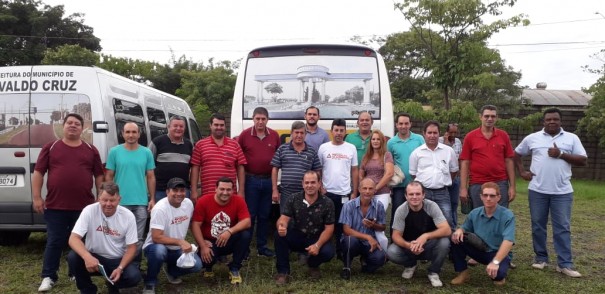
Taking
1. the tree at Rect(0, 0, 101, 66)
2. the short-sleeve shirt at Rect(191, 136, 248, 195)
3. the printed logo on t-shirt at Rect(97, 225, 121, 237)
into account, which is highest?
the tree at Rect(0, 0, 101, 66)

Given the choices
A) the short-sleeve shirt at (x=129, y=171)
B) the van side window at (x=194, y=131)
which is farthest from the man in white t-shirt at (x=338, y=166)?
the van side window at (x=194, y=131)

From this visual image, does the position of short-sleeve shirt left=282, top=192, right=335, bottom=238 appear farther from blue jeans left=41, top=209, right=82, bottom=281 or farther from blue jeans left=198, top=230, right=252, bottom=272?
blue jeans left=41, top=209, right=82, bottom=281

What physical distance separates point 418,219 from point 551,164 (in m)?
1.64

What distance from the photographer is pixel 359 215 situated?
4770 mm

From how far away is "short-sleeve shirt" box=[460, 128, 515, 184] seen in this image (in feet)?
16.5

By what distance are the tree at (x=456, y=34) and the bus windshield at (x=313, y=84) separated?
5189mm

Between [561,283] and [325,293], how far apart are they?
2353 mm

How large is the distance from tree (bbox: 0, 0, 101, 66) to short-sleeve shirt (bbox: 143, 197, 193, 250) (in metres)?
25.1

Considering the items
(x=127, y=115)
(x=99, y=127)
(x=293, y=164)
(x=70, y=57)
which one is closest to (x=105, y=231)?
(x=99, y=127)

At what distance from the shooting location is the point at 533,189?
5.15 m

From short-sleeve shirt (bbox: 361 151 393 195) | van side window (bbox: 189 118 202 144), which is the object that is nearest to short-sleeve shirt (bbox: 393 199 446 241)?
short-sleeve shirt (bbox: 361 151 393 195)

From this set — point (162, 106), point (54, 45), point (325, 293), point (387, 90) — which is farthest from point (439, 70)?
point (54, 45)

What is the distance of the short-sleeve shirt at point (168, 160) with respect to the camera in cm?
500

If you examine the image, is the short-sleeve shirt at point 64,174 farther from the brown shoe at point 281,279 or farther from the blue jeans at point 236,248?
the brown shoe at point 281,279
